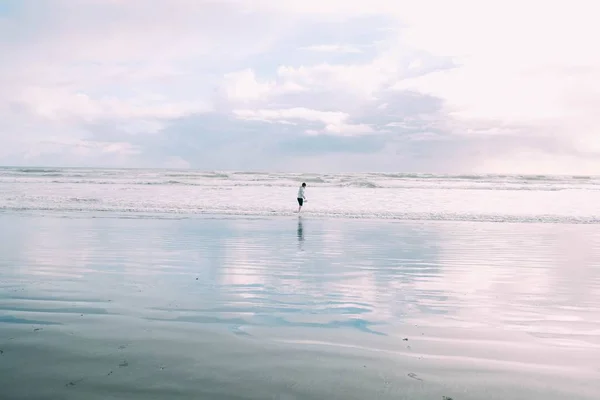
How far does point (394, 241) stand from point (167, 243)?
756cm

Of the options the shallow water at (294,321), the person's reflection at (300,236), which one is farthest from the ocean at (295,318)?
the person's reflection at (300,236)

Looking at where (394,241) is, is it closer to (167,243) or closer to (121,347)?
(167,243)

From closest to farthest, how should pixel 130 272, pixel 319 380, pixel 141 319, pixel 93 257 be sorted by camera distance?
pixel 319 380 < pixel 141 319 < pixel 130 272 < pixel 93 257

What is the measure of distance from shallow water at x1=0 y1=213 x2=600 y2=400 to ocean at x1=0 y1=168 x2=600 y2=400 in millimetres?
28

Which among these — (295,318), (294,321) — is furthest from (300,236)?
(294,321)

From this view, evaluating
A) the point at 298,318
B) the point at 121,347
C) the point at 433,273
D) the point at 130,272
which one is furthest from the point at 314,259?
the point at 121,347

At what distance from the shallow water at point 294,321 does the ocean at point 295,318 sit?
1.1 inches

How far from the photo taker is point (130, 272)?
450 inches

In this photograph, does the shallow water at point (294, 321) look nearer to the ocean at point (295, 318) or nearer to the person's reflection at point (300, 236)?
the ocean at point (295, 318)

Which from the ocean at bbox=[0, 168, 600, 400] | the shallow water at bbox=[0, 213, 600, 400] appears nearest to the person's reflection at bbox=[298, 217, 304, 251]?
the ocean at bbox=[0, 168, 600, 400]

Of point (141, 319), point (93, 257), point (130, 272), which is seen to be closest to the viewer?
point (141, 319)

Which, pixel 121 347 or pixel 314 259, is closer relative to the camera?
pixel 121 347

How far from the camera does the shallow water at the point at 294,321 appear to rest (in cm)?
523

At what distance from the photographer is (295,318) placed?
25.7ft
